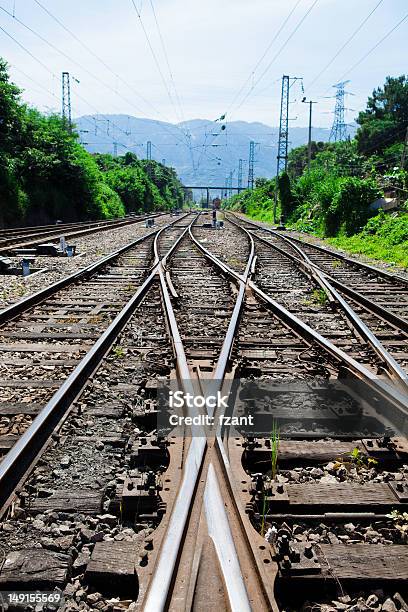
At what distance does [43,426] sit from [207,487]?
4.34 ft

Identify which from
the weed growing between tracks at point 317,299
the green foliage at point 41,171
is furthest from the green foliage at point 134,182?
the weed growing between tracks at point 317,299

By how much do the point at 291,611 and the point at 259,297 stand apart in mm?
6073

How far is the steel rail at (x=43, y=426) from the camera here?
2.83 meters

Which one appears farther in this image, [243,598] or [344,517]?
[344,517]

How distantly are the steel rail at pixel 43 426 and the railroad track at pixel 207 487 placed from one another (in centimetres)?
1

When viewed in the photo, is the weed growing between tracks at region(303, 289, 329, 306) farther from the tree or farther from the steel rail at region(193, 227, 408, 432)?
the tree

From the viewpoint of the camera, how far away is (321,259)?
13.9 metres

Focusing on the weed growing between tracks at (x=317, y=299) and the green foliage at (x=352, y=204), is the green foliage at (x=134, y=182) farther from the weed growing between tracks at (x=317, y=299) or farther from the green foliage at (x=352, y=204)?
the weed growing between tracks at (x=317, y=299)

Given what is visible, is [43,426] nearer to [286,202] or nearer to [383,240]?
[383,240]

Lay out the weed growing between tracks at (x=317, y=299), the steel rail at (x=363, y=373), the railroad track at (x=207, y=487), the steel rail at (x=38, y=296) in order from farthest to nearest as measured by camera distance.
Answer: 1. the weed growing between tracks at (x=317, y=299)
2. the steel rail at (x=38, y=296)
3. the steel rail at (x=363, y=373)
4. the railroad track at (x=207, y=487)

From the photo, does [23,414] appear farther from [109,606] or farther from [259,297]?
[259,297]

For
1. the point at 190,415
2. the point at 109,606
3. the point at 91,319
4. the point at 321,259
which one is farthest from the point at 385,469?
the point at 321,259

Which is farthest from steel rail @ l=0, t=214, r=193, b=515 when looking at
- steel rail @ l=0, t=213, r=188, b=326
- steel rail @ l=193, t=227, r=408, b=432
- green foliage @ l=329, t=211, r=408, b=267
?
green foliage @ l=329, t=211, r=408, b=267

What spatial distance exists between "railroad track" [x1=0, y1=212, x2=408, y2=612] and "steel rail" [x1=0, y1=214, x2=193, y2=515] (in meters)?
0.01
